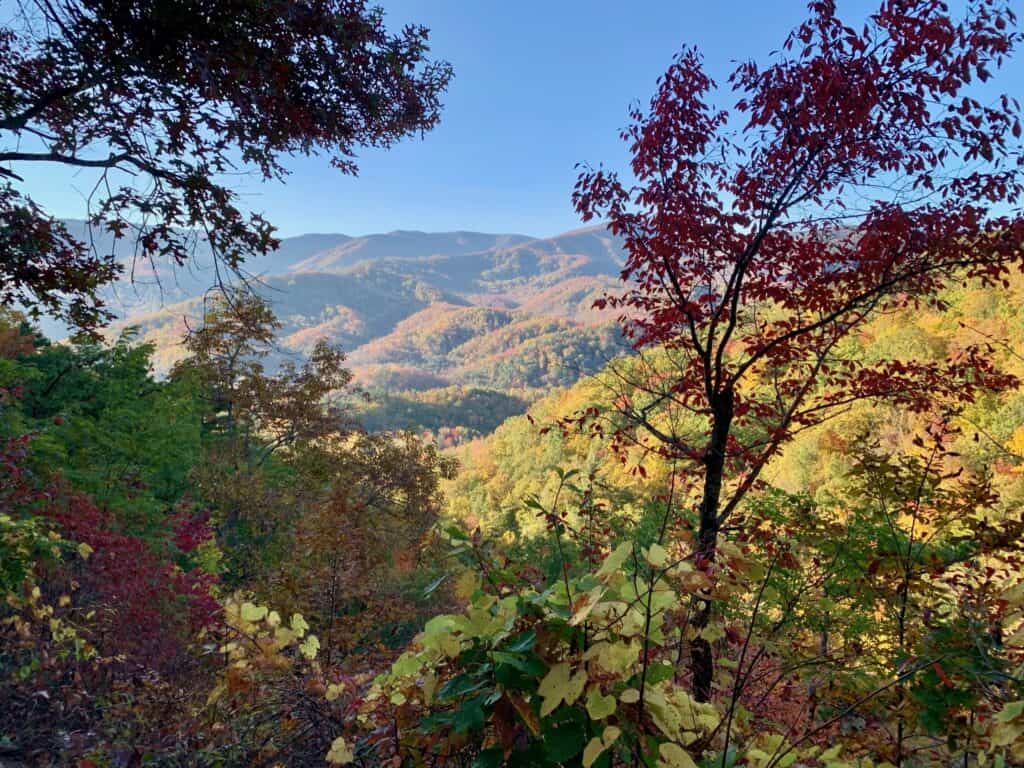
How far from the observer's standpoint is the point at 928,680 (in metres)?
1.69

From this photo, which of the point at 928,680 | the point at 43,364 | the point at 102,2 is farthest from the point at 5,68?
the point at 43,364

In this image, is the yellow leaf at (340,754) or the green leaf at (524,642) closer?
the green leaf at (524,642)

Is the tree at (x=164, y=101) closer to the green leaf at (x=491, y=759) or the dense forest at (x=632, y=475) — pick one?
the dense forest at (x=632, y=475)

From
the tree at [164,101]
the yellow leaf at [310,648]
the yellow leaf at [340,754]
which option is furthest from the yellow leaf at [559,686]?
the tree at [164,101]

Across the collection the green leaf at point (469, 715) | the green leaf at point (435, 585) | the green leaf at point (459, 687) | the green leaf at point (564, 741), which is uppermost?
the green leaf at point (435, 585)

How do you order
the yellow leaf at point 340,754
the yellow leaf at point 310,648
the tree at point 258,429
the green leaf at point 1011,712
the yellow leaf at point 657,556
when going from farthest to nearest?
the tree at point 258,429 < the yellow leaf at point 310,648 < the yellow leaf at point 340,754 < the yellow leaf at point 657,556 < the green leaf at point 1011,712

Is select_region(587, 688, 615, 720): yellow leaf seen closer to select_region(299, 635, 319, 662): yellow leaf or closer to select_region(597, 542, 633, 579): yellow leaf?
select_region(597, 542, 633, 579): yellow leaf

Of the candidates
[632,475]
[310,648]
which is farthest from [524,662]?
[632,475]

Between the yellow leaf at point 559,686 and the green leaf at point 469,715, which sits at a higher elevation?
the yellow leaf at point 559,686

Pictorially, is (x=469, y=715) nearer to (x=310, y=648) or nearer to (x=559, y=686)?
(x=559, y=686)

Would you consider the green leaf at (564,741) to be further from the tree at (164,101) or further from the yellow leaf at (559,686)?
the tree at (164,101)

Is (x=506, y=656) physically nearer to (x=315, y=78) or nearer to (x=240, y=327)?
(x=315, y=78)

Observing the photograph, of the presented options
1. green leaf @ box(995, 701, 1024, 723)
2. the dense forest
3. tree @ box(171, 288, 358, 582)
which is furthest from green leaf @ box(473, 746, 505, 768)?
tree @ box(171, 288, 358, 582)

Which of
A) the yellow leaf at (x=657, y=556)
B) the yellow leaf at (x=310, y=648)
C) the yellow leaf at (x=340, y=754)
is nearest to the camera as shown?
the yellow leaf at (x=657, y=556)
